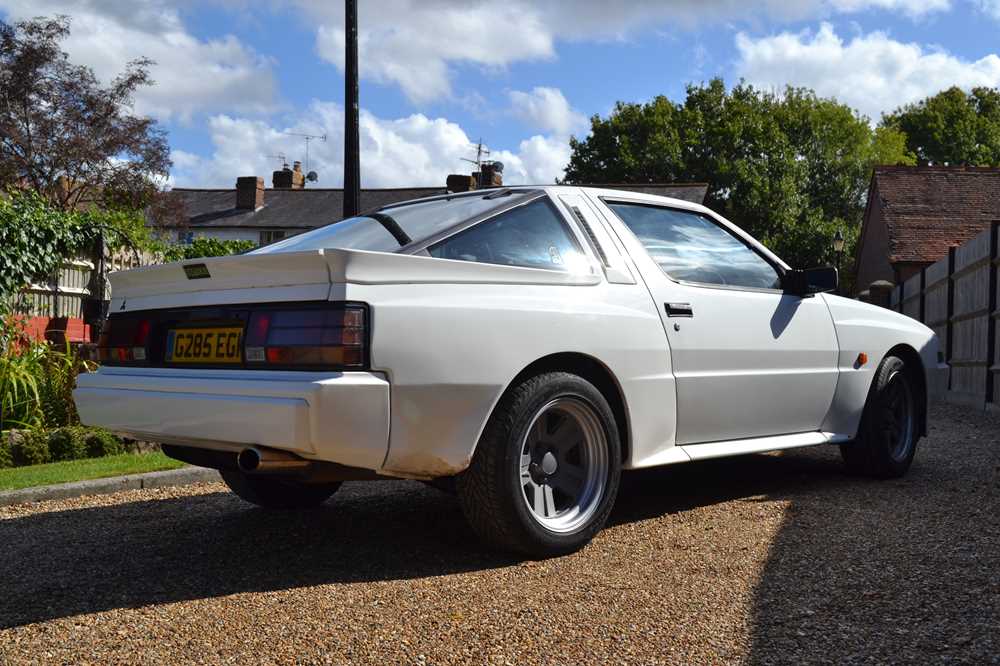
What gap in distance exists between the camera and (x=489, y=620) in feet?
11.1

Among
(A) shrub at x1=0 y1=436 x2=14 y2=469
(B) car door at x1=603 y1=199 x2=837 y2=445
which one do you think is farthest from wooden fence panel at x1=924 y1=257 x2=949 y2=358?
(A) shrub at x1=0 y1=436 x2=14 y2=469

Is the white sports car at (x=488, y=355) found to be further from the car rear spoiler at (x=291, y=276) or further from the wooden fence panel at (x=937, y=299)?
the wooden fence panel at (x=937, y=299)

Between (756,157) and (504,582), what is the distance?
53250 millimetres

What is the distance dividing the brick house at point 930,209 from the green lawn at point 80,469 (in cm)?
2615

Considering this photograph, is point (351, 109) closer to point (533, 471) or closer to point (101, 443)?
point (101, 443)

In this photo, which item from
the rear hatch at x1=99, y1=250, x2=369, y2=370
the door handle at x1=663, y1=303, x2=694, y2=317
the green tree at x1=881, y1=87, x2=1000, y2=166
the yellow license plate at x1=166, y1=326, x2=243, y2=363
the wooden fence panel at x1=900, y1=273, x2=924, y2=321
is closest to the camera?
the rear hatch at x1=99, y1=250, x2=369, y2=370

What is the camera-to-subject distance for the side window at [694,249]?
4.99 metres

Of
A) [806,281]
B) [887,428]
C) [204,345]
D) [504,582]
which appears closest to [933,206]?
[887,428]

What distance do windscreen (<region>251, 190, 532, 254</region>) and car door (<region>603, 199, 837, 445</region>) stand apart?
2.32 ft

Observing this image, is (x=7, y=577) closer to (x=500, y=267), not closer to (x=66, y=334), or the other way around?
(x=500, y=267)

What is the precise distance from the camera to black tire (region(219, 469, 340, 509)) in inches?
202

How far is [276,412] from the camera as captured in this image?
3.53m

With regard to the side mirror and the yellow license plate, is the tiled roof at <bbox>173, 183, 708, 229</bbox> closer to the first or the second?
the side mirror

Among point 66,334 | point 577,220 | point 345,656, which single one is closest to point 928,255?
point 66,334
